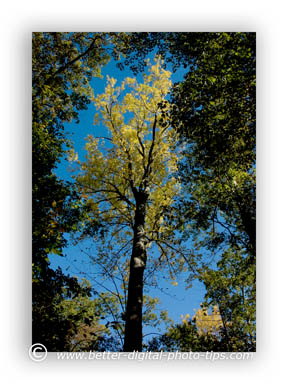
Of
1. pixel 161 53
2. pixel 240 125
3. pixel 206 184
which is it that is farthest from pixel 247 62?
pixel 206 184

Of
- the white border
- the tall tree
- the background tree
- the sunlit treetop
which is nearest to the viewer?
the white border

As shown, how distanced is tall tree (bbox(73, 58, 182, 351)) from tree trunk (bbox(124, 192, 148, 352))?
11mm

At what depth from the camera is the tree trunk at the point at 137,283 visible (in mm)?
3092

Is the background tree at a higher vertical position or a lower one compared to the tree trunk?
higher

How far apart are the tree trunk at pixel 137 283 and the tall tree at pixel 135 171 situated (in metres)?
0.01

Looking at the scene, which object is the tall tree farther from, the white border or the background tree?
the white border

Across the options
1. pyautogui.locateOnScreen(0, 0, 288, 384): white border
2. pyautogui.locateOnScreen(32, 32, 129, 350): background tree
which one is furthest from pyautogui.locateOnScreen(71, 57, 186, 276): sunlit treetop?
pyautogui.locateOnScreen(0, 0, 288, 384): white border

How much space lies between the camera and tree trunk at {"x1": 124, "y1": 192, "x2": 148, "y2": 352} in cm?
309

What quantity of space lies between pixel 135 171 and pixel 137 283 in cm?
136

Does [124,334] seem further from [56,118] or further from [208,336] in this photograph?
[56,118]

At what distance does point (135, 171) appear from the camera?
12.9ft
